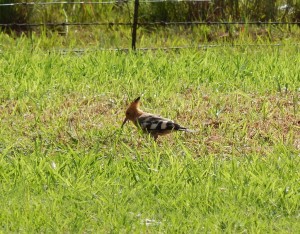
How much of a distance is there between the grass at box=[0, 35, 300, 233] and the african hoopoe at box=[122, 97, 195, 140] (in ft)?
0.35

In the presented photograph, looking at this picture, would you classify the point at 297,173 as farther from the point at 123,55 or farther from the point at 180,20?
the point at 180,20

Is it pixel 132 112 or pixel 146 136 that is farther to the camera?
pixel 132 112

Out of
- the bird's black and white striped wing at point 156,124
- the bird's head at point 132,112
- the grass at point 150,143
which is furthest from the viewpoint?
the bird's head at point 132,112

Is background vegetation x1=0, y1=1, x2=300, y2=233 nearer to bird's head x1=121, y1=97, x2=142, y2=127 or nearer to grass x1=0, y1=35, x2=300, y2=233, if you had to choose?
grass x1=0, y1=35, x2=300, y2=233

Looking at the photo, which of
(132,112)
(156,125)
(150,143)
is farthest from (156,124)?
(132,112)

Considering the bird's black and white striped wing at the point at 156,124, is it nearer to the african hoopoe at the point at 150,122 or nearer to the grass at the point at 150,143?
the african hoopoe at the point at 150,122

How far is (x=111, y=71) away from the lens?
9984 millimetres

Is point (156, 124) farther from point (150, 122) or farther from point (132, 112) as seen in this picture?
point (132, 112)

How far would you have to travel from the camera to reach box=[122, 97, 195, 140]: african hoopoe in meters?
7.90

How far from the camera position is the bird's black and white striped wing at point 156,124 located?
7891 millimetres

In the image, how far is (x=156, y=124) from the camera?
312 inches

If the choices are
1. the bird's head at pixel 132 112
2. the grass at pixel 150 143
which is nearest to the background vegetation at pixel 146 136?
the grass at pixel 150 143

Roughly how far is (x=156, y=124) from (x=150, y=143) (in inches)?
6.0

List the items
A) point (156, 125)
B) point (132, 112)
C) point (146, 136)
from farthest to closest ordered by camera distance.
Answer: point (132, 112), point (146, 136), point (156, 125)
